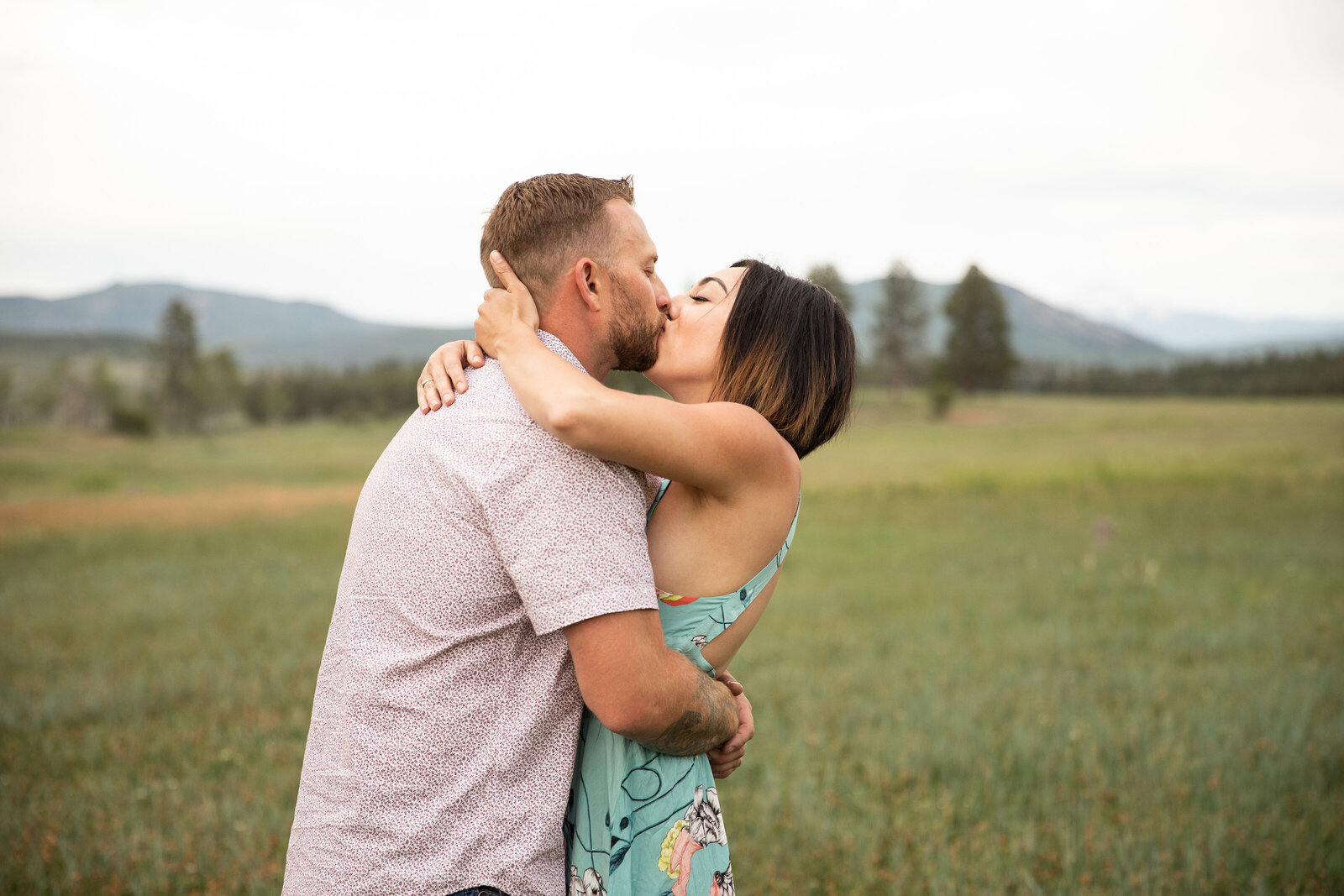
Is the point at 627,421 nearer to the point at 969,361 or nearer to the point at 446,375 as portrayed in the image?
the point at 446,375

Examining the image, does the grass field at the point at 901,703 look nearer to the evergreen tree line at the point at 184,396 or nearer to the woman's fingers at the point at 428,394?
the woman's fingers at the point at 428,394

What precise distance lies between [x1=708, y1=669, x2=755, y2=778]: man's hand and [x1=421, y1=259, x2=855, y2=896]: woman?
61 millimetres

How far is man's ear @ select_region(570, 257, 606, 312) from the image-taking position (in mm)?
2111

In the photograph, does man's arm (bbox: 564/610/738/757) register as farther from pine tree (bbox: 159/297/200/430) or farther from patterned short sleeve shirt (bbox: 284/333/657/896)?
pine tree (bbox: 159/297/200/430)

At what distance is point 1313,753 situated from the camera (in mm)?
6312

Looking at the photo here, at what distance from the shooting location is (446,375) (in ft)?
6.91

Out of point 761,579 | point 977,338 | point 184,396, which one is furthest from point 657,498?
point 184,396

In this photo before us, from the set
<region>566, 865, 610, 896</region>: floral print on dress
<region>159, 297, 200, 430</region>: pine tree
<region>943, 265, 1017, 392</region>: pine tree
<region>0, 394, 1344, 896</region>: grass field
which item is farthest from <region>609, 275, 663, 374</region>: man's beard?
<region>159, 297, 200, 430</region>: pine tree

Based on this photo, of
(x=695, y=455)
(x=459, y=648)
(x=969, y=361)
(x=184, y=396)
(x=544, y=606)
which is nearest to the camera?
(x=544, y=606)

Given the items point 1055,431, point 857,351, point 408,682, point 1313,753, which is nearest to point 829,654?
point 1313,753

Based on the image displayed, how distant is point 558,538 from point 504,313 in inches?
24.9

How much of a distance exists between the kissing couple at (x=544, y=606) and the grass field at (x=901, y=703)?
10.1 ft

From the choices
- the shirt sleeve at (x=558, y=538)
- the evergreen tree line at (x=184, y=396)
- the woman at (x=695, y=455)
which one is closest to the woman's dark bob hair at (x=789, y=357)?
the woman at (x=695, y=455)

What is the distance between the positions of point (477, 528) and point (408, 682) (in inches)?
13.9
